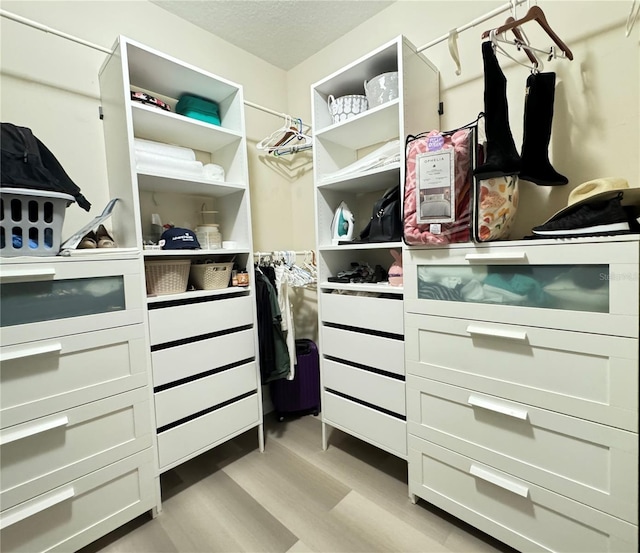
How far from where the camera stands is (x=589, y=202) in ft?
3.28

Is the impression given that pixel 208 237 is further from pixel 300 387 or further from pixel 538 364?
pixel 538 364

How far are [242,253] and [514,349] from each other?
143 cm

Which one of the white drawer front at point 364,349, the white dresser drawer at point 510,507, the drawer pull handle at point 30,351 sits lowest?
the white dresser drawer at point 510,507

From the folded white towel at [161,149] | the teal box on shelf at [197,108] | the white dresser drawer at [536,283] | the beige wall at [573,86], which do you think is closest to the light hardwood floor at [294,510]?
the white dresser drawer at [536,283]

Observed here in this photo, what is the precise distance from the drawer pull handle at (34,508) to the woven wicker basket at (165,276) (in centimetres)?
82

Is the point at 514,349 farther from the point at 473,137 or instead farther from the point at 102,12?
the point at 102,12

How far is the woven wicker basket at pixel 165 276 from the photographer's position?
148 centimetres

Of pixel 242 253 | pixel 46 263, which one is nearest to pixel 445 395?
pixel 242 253

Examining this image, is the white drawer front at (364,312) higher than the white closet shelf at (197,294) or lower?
lower

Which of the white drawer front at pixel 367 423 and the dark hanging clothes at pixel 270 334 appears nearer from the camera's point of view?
the white drawer front at pixel 367 423

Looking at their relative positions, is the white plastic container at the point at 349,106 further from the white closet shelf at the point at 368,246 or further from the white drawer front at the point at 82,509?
the white drawer front at the point at 82,509

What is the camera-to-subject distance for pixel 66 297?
3.83 ft

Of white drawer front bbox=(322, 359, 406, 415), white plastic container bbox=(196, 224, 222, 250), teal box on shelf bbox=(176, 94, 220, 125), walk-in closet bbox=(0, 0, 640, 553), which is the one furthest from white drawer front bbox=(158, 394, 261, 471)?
teal box on shelf bbox=(176, 94, 220, 125)

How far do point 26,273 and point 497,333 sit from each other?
5.54 feet
